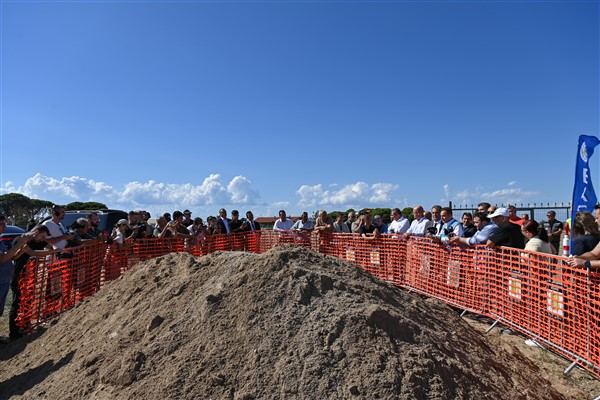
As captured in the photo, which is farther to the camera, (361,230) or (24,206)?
(24,206)

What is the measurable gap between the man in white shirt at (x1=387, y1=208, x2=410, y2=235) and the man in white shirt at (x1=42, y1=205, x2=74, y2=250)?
22.0 ft

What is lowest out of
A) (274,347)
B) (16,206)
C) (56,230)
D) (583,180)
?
(274,347)

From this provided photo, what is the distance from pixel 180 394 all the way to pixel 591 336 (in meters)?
4.41

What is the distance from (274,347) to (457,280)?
479 centimetres

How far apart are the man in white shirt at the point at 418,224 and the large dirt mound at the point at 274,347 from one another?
3556 mm

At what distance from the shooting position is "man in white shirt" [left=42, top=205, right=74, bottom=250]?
699 centimetres

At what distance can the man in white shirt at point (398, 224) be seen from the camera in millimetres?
9523

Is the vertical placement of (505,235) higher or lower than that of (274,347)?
higher

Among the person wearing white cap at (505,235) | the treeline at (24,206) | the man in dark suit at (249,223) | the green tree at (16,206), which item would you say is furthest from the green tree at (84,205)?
the person wearing white cap at (505,235)

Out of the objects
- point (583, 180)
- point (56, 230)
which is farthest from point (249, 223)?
point (583, 180)

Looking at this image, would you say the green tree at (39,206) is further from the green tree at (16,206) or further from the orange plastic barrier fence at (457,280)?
the orange plastic barrier fence at (457,280)

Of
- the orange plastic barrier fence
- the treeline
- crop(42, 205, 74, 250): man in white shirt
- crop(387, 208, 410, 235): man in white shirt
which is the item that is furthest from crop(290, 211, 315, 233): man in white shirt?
the treeline

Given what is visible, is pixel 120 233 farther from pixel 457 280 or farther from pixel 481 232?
pixel 481 232

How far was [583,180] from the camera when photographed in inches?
219
